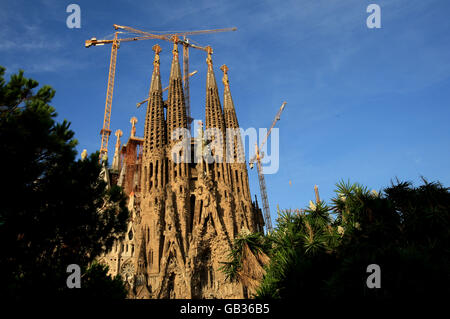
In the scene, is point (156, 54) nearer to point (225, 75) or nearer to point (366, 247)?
point (225, 75)

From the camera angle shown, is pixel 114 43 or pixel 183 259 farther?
pixel 114 43

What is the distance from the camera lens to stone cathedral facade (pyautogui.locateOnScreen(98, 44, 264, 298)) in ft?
91.5

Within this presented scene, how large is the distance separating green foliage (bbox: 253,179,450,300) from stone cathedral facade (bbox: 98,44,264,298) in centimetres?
1176

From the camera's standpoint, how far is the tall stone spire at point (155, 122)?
32969mm

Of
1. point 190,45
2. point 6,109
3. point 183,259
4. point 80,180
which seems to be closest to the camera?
point 6,109

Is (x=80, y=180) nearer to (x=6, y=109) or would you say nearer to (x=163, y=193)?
(x=6, y=109)

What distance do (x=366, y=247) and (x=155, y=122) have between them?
79.0 feet

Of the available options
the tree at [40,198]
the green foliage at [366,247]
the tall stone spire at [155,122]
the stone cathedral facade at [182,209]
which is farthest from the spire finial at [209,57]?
the tree at [40,198]

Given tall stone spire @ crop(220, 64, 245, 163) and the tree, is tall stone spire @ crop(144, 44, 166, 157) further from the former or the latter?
the tree

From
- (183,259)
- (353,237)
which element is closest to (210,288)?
(183,259)

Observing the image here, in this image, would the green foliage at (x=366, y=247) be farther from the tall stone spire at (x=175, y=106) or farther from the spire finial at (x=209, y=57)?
the spire finial at (x=209, y=57)

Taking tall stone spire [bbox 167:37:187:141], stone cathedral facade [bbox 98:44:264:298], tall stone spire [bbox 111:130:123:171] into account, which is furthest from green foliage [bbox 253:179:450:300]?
tall stone spire [bbox 111:130:123:171]

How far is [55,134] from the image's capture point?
11625 millimetres
